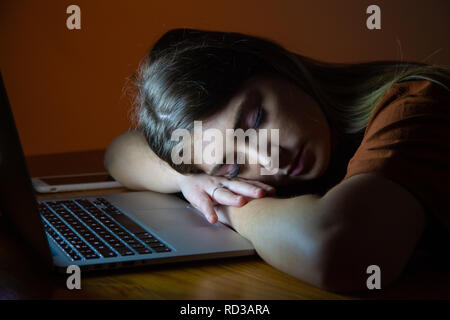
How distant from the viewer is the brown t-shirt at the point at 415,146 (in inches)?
24.3

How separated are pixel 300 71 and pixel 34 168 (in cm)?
75

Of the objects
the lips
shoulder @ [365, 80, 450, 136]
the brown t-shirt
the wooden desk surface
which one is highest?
shoulder @ [365, 80, 450, 136]

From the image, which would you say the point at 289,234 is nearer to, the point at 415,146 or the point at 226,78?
the point at 415,146

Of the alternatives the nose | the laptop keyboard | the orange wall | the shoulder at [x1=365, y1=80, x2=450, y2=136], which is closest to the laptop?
the laptop keyboard

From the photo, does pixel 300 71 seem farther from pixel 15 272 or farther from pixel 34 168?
pixel 34 168

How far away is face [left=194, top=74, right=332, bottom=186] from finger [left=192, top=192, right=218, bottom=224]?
60 millimetres

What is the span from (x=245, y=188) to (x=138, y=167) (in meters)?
0.38

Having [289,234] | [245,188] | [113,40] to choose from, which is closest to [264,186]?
[245,188]

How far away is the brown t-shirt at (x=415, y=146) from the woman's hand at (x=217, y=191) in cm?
18

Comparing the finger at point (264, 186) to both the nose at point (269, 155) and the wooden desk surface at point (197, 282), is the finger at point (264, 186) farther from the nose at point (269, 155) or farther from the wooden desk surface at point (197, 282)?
the wooden desk surface at point (197, 282)

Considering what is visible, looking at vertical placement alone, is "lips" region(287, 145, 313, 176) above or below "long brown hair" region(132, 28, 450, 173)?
below

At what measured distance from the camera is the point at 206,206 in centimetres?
85

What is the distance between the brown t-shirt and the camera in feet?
2.02

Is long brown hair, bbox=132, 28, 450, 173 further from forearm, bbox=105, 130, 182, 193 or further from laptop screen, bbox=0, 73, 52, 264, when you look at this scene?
laptop screen, bbox=0, 73, 52, 264
